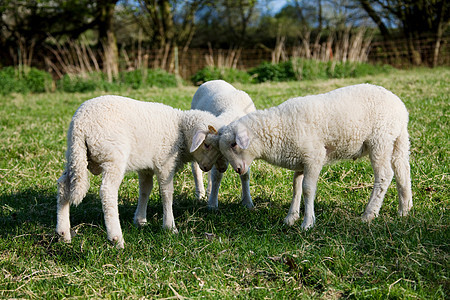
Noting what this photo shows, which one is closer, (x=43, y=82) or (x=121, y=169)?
(x=121, y=169)

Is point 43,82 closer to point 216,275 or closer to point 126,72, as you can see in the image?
point 126,72

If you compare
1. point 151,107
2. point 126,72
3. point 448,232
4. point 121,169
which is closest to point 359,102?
point 448,232

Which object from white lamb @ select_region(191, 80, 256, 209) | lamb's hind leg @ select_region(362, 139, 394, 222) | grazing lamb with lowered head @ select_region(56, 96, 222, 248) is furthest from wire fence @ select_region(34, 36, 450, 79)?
lamb's hind leg @ select_region(362, 139, 394, 222)

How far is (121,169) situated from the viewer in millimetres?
3309

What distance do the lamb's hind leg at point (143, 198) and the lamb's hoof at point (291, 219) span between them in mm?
1274

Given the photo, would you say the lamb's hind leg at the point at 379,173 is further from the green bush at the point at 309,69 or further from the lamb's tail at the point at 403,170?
the green bush at the point at 309,69

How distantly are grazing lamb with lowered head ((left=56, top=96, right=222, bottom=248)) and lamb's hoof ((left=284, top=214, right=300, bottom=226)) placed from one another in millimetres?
834

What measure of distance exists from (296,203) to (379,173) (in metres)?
0.75

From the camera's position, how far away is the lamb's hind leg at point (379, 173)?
352 cm

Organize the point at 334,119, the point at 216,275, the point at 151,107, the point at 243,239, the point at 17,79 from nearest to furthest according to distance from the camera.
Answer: the point at 216,275 < the point at 243,239 < the point at 334,119 < the point at 151,107 < the point at 17,79

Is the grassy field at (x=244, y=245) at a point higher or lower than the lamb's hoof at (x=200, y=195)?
higher

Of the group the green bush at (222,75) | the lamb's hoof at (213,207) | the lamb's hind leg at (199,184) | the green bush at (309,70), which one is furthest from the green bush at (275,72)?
the lamb's hoof at (213,207)

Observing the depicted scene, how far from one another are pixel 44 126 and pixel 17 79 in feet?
25.1

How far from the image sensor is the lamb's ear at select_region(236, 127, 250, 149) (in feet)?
11.2
